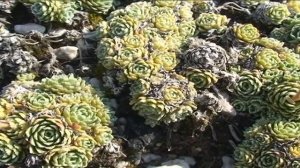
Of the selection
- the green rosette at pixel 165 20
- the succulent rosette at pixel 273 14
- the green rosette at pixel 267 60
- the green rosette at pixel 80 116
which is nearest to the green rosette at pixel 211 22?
the green rosette at pixel 165 20

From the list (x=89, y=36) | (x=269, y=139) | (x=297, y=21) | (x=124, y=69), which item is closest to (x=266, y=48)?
(x=297, y=21)

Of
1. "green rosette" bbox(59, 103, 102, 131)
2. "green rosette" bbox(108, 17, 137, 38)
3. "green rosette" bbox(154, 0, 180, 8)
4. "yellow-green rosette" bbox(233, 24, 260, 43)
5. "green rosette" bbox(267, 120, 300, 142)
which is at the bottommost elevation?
"green rosette" bbox(59, 103, 102, 131)

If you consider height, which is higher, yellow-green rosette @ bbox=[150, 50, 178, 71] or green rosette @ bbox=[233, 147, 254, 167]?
yellow-green rosette @ bbox=[150, 50, 178, 71]

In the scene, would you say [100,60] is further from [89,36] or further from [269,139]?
[269,139]

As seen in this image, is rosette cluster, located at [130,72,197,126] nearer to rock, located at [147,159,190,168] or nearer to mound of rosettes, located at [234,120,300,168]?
rock, located at [147,159,190,168]

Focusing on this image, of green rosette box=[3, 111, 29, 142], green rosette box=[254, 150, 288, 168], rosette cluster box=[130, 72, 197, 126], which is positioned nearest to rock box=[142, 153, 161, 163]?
rosette cluster box=[130, 72, 197, 126]

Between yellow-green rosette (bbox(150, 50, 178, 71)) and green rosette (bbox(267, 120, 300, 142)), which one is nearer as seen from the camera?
green rosette (bbox(267, 120, 300, 142))
